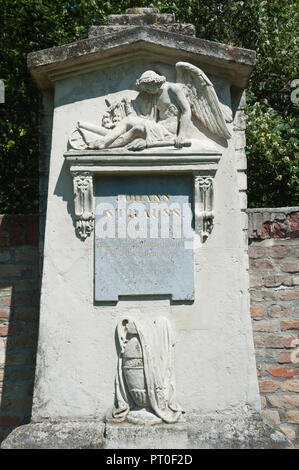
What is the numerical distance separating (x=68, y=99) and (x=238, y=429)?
2712 millimetres

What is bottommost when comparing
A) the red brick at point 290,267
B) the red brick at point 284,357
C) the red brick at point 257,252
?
the red brick at point 284,357

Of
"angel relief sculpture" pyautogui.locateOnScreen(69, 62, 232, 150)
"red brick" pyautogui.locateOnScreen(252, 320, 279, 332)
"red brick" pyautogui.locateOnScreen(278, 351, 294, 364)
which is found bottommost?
"red brick" pyautogui.locateOnScreen(278, 351, 294, 364)

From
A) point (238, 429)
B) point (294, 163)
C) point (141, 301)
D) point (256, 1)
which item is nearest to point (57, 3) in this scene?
point (256, 1)

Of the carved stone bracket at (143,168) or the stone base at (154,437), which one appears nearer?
the stone base at (154,437)

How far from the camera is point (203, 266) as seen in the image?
446 centimetres

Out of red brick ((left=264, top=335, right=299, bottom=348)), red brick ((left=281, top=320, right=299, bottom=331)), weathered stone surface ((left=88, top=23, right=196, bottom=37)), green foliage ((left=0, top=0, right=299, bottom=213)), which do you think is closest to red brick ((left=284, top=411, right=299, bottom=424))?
red brick ((left=264, top=335, right=299, bottom=348))

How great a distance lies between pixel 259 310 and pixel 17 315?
2166 mm

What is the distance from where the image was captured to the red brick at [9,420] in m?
5.27

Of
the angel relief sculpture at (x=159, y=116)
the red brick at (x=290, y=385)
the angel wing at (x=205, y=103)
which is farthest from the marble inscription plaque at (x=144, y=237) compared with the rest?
the red brick at (x=290, y=385)

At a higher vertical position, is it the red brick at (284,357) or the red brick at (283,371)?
the red brick at (284,357)

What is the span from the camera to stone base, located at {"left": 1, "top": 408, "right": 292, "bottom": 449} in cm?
412

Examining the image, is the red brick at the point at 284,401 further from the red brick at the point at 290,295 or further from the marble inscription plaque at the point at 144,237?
the marble inscription plaque at the point at 144,237

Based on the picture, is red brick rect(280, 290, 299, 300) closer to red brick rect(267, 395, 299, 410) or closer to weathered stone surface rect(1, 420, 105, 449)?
red brick rect(267, 395, 299, 410)
